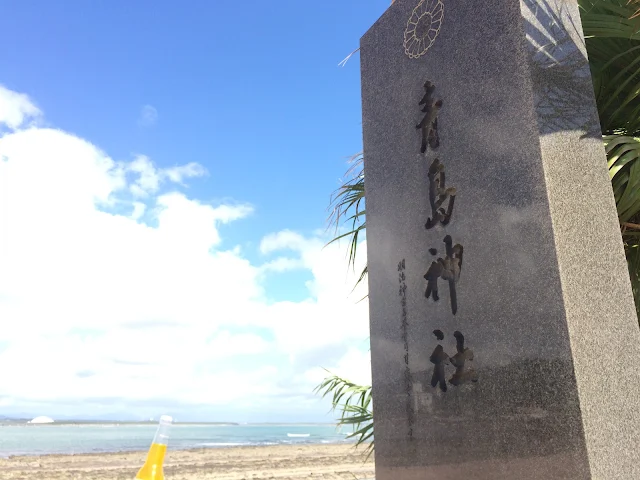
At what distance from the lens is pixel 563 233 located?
82.3 inches

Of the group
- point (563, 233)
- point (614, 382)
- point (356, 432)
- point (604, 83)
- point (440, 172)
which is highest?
point (604, 83)

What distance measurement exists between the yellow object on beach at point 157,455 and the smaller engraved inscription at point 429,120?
225 centimetres

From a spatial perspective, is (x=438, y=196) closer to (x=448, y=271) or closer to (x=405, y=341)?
(x=448, y=271)

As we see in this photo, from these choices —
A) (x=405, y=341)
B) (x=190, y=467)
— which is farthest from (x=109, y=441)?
(x=405, y=341)

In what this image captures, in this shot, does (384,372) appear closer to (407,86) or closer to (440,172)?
(440,172)

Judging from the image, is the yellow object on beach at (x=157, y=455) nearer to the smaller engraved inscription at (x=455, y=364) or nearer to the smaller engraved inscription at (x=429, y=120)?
the smaller engraved inscription at (x=455, y=364)

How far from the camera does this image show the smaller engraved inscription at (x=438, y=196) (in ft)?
8.75

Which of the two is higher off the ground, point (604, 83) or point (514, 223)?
point (604, 83)

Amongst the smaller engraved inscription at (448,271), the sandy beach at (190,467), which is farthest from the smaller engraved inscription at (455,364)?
the sandy beach at (190,467)

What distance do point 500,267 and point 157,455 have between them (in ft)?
5.72

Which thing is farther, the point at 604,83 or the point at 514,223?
the point at 604,83

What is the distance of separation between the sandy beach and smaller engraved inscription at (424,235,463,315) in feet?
32.4

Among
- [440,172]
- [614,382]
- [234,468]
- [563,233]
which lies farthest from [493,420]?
[234,468]

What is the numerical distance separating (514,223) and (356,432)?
8.70ft
